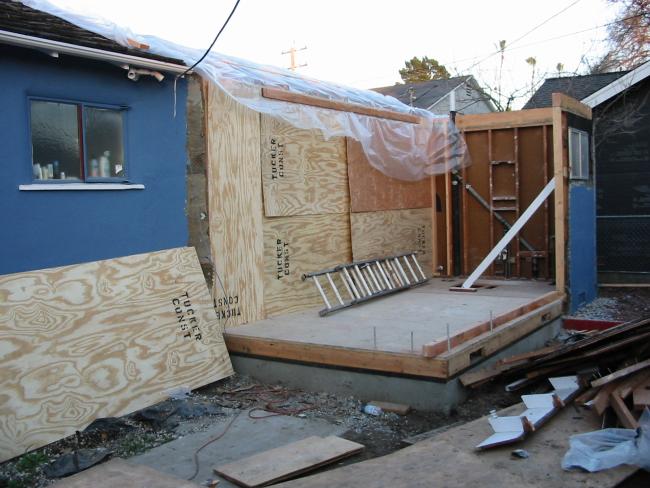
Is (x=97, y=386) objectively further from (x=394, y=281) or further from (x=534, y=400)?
(x=394, y=281)

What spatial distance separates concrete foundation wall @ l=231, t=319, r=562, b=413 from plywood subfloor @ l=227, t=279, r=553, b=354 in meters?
0.26

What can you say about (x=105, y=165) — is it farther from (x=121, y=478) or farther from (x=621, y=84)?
(x=621, y=84)

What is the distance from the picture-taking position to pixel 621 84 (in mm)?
12180

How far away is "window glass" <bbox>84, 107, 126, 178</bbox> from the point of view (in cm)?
590

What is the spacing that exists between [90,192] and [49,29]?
143cm

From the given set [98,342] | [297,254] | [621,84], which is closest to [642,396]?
[98,342]

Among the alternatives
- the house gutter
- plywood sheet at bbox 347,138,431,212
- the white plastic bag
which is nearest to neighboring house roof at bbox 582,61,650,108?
plywood sheet at bbox 347,138,431,212

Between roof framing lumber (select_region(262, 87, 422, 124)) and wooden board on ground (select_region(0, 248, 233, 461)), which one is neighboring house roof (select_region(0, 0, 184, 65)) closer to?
roof framing lumber (select_region(262, 87, 422, 124))

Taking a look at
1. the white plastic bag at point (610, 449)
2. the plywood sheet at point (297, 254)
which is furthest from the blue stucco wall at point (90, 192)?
the white plastic bag at point (610, 449)

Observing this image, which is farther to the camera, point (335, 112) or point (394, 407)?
point (335, 112)

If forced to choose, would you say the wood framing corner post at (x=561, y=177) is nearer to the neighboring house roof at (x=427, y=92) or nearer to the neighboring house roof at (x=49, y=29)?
the neighboring house roof at (x=49, y=29)

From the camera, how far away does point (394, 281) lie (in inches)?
388

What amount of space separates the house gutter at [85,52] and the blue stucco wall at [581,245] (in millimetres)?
5807

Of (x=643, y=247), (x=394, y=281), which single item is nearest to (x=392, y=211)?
(x=394, y=281)
